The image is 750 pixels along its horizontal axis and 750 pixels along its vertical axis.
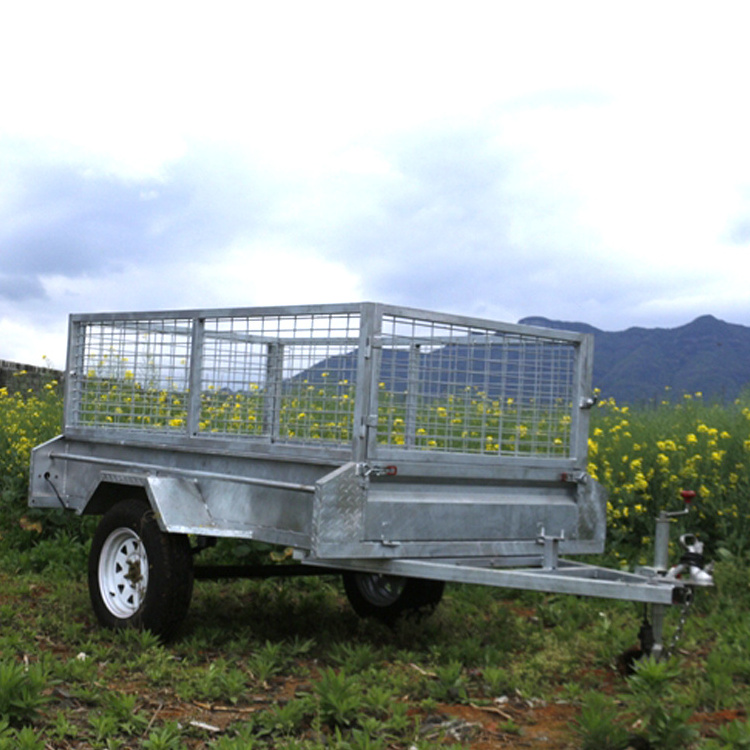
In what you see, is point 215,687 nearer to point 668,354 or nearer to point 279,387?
point 279,387

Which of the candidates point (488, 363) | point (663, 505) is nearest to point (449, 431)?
point (488, 363)

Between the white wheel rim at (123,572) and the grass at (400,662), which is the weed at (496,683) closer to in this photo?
the grass at (400,662)

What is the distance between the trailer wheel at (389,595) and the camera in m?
6.62

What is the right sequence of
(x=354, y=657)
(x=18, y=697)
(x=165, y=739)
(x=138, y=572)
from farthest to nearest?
(x=138, y=572), (x=354, y=657), (x=18, y=697), (x=165, y=739)

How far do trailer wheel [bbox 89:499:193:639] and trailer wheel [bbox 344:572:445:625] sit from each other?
1.35 metres

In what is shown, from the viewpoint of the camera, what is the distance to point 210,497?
607 cm

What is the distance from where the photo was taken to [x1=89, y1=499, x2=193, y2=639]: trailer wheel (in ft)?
19.0

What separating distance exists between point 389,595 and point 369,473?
1742 mm

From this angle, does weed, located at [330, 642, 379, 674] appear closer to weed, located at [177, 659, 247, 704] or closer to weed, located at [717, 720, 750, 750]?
weed, located at [177, 659, 247, 704]

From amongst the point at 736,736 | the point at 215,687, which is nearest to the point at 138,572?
the point at 215,687

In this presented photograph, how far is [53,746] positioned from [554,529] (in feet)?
9.94

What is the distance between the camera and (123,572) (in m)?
6.24

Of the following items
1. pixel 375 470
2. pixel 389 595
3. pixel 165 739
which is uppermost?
pixel 375 470

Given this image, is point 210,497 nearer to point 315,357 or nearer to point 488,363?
point 315,357
